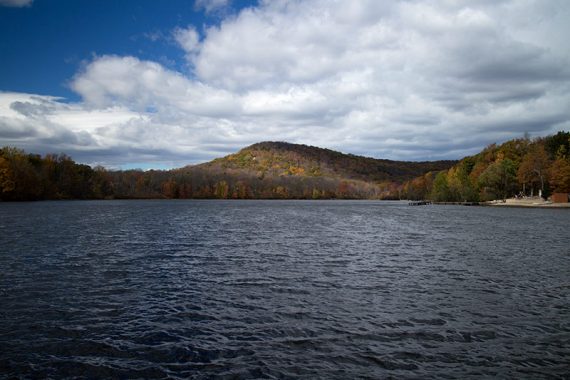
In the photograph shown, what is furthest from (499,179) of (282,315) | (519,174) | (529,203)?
(282,315)

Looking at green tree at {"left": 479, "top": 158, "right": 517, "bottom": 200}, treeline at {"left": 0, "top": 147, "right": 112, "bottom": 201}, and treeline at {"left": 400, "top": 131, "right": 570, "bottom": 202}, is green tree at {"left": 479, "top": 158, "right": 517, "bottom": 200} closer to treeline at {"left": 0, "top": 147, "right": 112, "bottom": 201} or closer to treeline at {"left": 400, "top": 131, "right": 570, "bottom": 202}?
treeline at {"left": 400, "top": 131, "right": 570, "bottom": 202}

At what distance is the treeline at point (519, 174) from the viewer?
146375mm

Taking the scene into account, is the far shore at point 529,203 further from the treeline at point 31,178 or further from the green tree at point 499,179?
the treeline at point 31,178

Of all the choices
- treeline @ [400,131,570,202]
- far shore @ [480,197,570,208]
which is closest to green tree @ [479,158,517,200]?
treeline @ [400,131,570,202]

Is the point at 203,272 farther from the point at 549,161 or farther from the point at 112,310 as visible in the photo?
the point at 549,161

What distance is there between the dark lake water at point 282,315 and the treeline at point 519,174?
Answer: 133115 millimetres

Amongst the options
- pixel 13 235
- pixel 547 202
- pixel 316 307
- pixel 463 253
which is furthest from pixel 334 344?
pixel 547 202

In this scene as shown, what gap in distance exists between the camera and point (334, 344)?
13953mm

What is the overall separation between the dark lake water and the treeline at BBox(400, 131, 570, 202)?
5241 inches

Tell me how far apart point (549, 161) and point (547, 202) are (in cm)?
2096

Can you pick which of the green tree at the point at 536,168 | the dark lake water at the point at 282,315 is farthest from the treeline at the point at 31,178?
the green tree at the point at 536,168

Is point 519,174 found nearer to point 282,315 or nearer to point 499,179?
point 499,179

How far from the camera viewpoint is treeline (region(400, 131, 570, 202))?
146 metres

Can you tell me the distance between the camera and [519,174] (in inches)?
6191
